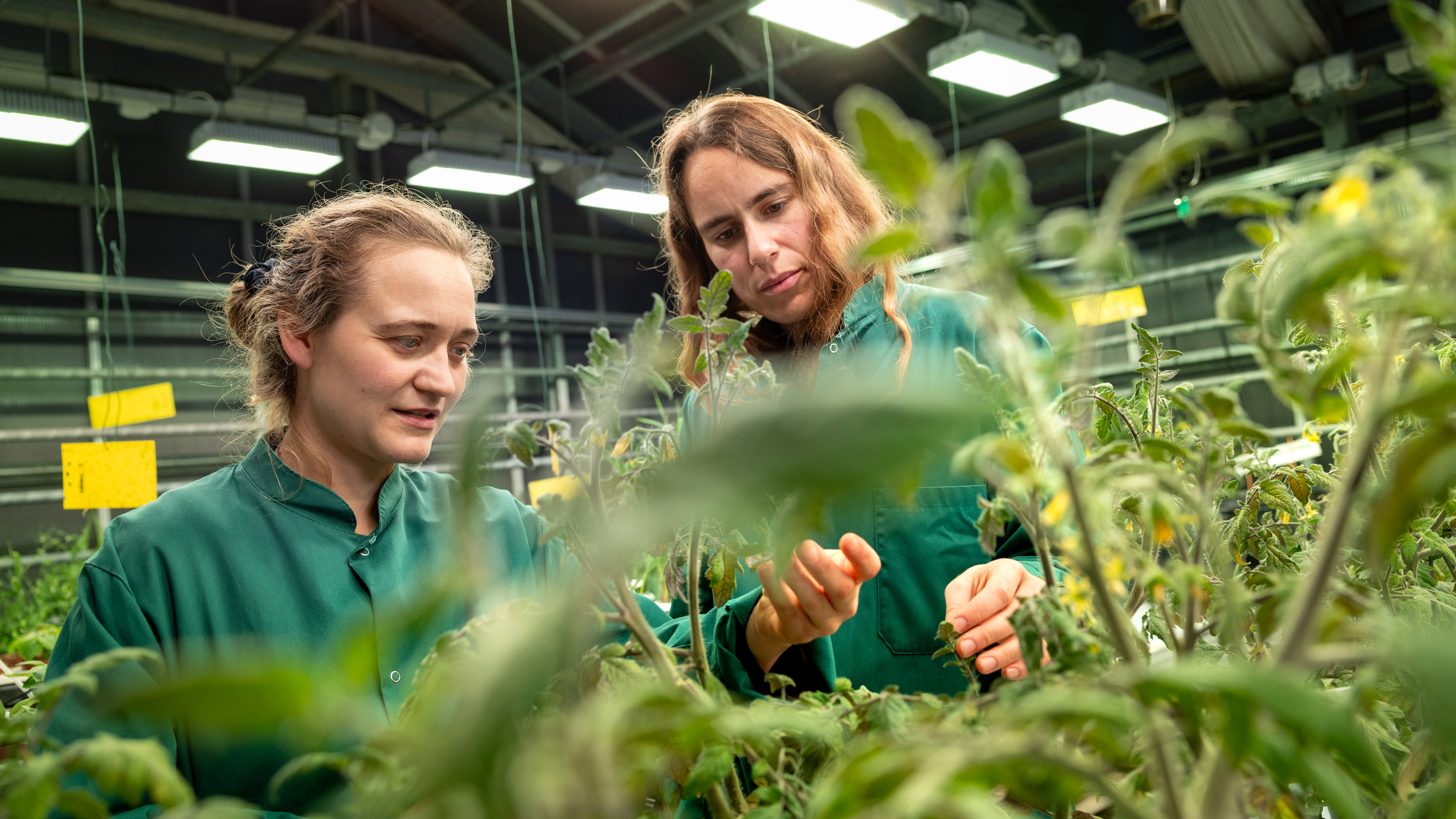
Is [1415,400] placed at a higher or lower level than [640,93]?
lower

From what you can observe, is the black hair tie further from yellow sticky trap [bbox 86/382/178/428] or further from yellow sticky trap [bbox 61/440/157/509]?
yellow sticky trap [bbox 86/382/178/428]

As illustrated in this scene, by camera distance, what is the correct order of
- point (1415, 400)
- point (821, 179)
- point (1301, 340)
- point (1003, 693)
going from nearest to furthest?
point (1415, 400), point (1003, 693), point (1301, 340), point (821, 179)

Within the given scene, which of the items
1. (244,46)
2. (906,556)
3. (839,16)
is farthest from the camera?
(244,46)

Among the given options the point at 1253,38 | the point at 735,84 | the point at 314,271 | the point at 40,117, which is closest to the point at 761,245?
the point at 314,271

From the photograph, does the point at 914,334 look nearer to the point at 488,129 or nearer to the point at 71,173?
the point at 488,129

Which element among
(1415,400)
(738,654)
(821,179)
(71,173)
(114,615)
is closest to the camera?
(1415,400)

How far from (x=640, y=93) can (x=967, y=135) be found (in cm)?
263

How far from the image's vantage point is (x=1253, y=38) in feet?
15.7

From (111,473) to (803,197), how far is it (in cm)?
219

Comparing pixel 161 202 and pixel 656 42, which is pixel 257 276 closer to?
pixel 656 42

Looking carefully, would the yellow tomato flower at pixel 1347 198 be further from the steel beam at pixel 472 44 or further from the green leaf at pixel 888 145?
the steel beam at pixel 472 44

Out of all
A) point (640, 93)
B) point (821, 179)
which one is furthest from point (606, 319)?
point (821, 179)

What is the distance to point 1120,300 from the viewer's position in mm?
812

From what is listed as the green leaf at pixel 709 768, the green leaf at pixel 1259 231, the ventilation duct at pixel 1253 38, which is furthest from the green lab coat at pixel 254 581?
the ventilation duct at pixel 1253 38
